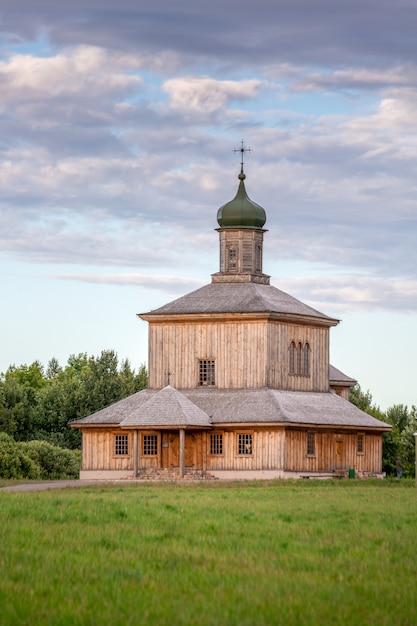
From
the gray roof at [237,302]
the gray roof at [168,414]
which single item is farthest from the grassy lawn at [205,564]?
the gray roof at [237,302]

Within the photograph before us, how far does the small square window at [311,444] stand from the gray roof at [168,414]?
5.10 m

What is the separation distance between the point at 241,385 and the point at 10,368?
61.6 meters

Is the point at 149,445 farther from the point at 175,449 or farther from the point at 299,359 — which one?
the point at 299,359

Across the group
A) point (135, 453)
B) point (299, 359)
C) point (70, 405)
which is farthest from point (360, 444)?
point (70, 405)

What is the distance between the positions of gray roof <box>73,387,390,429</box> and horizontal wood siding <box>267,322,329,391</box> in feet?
2.11

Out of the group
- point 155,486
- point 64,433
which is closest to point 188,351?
point 155,486

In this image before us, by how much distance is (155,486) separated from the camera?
166 feet

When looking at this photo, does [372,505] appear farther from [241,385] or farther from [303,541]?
[241,385]

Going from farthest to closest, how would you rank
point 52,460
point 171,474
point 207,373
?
point 52,460 → point 207,373 → point 171,474

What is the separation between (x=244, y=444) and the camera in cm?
6078

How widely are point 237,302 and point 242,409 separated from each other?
5934 millimetres

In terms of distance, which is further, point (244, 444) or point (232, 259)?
point (232, 259)

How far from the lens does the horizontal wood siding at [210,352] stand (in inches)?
2485

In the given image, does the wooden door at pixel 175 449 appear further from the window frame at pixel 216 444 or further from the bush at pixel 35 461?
the bush at pixel 35 461
